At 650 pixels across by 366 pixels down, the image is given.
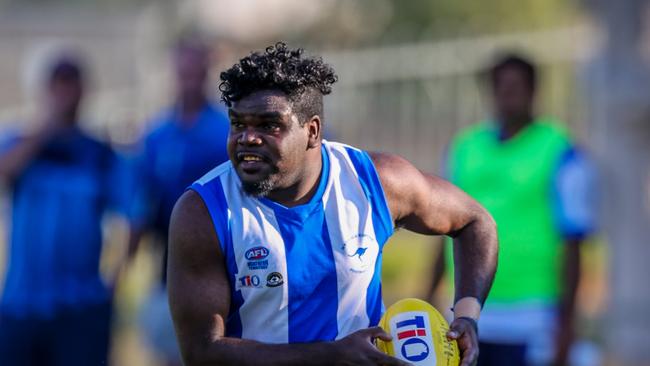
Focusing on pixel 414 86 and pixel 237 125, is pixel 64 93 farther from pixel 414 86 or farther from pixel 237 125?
pixel 414 86

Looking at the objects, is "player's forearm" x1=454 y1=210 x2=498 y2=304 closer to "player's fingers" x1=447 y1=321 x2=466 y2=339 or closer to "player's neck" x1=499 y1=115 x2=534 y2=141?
"player's fingers" x1=447 y1=321 x2=466 y2=339

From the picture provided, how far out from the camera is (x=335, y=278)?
5270 millimetres

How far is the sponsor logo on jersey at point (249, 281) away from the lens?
16.8ft

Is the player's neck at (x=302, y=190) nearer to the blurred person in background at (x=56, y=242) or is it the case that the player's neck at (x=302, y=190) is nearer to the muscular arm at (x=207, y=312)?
the muscular arm at (x=207, y=312)

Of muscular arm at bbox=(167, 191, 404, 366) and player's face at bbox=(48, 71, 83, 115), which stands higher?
player's face at bbox=(48, 71, 83, 115)

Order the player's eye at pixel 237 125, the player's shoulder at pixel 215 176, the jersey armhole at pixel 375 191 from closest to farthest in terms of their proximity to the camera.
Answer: the player's eye at pixel 237 125 → the player's shoulder at pixel 215 176 → the jersey armhole at pixel 375 191

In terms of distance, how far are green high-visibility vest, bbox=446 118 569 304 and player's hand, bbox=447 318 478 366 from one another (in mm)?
2982

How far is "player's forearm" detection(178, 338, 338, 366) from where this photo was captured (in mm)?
4875

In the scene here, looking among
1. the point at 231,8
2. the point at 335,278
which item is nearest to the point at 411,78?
the point at 231,8

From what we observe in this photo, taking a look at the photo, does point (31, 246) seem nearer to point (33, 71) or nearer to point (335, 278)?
point (33, 71)

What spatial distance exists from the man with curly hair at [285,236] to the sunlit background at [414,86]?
12.8ft

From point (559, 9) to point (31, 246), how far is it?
650 inches

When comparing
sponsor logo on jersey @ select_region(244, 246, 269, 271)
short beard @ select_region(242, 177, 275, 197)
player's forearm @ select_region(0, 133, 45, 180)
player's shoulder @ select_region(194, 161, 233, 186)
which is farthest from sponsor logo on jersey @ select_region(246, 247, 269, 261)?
player's forearm @ select_region(0, 133, 45, 180)

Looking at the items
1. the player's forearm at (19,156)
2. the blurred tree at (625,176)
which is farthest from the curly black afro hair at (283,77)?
the blurred tree at (625,176)
